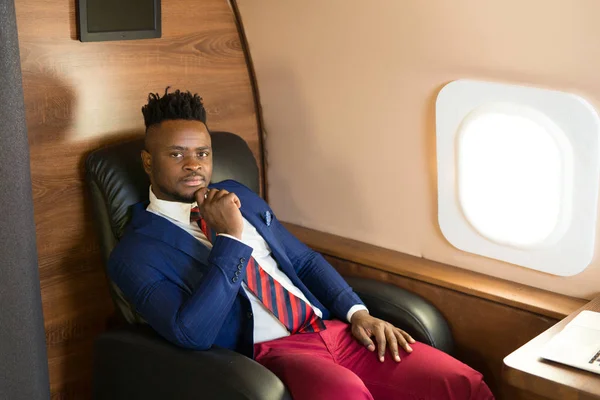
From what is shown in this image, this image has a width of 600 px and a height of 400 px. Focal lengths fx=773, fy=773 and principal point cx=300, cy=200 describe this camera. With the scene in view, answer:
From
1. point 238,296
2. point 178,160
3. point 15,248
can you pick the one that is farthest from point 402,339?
point 15,248

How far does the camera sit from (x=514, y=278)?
2.31m

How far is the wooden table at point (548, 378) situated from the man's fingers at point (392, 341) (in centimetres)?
42

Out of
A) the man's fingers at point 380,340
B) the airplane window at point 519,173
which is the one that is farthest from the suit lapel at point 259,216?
the airplane window at point 519,173

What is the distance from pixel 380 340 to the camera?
2.13m

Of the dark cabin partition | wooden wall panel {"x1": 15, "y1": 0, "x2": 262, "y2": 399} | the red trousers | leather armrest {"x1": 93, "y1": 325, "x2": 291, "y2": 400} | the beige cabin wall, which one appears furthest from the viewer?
wooden wall panel {"x1": 15, "y1": 0, "x2": 262, "y2": 399}

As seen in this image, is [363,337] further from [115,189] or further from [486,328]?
[115,189]

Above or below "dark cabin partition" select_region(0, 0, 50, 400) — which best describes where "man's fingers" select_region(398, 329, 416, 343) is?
below

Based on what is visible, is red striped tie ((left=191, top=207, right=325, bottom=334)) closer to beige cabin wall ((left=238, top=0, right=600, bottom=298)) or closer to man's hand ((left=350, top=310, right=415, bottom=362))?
man's hand ((left=350, top=310, right=415, bottom=362))

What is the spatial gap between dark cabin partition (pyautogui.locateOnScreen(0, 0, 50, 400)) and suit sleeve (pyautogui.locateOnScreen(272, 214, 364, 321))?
100cm

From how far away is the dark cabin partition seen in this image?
131 cm

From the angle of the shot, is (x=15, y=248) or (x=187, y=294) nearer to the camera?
(x=15, y=248)

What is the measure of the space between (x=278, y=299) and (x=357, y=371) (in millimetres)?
296

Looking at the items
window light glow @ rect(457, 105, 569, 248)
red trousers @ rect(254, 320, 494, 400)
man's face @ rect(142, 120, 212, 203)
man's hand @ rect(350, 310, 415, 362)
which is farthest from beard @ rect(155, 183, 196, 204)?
window light glow @ rect(457, 105, 569, 248)

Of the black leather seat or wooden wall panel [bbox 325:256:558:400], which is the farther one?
wooden wall panel [bbox 325:256:558:400]
